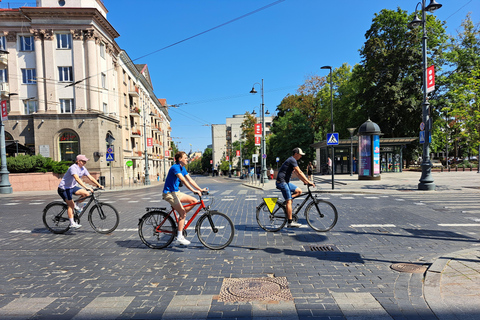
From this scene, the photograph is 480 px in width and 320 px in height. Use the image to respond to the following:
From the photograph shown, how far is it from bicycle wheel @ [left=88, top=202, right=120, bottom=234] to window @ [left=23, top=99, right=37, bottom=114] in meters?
28.9

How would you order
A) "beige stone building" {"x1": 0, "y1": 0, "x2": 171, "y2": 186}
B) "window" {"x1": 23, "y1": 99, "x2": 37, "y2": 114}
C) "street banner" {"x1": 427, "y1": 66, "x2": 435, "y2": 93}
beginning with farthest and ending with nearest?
"window" {"x1": 23, "y1": 99, "x2": 37, "y2": 114}
"beige stone building" {"x1": 0, "y1": 0, "x2": 171, "y2": 186}
"street banner" {"x1": 427, "y1": 66, "x2": 435, "y2": 93}

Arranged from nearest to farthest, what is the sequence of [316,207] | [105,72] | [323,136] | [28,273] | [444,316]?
[444,316]
[28,273]
[316,207]
[105,72]
[323,136]

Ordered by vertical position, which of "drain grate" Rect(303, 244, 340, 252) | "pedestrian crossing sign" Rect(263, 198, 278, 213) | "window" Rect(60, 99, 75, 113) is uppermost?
"window" Rect(60, 99, 75, 113)

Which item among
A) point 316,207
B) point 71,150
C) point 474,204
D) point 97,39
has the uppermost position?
point 97,39

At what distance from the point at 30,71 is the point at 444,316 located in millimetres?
36606

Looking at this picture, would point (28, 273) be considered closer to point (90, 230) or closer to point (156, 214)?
point (156, 214)

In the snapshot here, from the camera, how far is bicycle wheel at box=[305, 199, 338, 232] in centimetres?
729

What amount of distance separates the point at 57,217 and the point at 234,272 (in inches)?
203

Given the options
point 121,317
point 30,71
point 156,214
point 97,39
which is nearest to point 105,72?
point 97,39

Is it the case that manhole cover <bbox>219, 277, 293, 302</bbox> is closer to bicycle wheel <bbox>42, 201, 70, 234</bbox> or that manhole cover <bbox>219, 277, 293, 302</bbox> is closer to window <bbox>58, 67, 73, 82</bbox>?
bicycle wheel <bbox>42, 201, 70, 234</bbox>

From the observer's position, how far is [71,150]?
98.1ft

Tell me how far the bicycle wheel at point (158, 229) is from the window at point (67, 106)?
2853 centimetres

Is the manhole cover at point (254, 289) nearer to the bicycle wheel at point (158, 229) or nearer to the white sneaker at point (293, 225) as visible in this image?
the bicycle wheel at point (158, 229)

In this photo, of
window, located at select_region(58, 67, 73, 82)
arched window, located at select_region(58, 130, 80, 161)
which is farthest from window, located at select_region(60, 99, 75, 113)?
arched window, located at select_region(58, 130, 80, 161)
